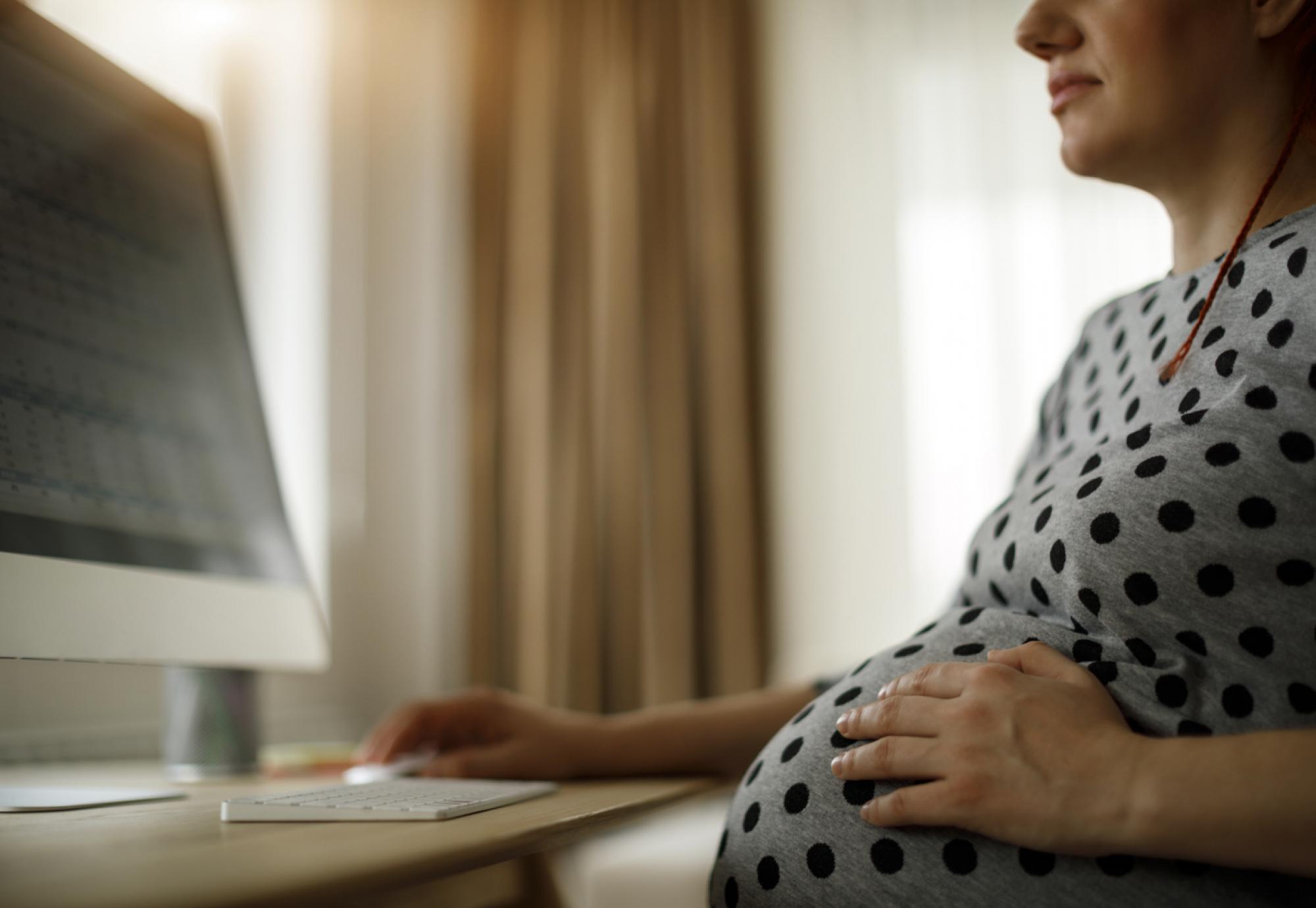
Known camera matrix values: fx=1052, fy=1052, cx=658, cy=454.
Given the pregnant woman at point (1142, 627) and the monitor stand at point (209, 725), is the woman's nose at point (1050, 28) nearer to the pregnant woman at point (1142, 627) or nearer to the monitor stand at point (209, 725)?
the pregnant woman at point (1142, 627)

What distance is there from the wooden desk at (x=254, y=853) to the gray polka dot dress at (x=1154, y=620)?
12 cm

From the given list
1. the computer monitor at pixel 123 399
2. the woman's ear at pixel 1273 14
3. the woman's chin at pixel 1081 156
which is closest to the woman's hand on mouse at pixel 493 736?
the computer monitor at pixel 123 399

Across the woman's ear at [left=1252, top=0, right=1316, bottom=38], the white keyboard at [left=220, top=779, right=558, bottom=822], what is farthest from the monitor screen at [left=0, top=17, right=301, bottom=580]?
the woman's ear at [left=1252, top=0, right=1316, bottom=38]

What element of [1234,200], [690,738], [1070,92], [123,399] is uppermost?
[1070,92]

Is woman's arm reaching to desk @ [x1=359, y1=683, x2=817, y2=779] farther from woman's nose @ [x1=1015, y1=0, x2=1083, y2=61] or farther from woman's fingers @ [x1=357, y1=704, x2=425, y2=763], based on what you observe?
woman's nose @ [x1=1015, y1=0, x2=1083, y2=61]

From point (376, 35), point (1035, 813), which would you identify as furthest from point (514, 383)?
point (1035, 813)

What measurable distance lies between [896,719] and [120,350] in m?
0.65

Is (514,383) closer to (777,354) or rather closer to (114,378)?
(777,354)

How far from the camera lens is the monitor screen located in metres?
0.73

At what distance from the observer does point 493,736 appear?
0.94m

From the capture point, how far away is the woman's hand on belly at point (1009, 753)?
1.83 feet

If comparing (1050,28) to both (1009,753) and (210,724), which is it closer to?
(1009,753)

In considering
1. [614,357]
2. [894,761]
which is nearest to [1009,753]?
[894,761]

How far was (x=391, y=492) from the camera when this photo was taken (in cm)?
225
